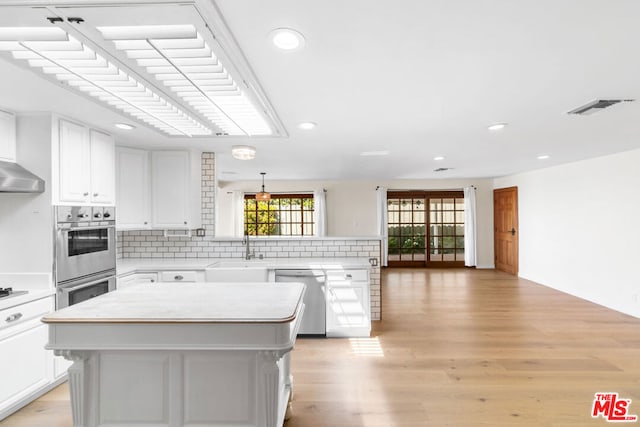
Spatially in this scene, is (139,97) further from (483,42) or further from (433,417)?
(433,417)

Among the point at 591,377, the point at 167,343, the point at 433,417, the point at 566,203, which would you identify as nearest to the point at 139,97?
the point at 167,343

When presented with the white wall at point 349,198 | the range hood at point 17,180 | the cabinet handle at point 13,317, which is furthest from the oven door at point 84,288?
the white wall at point 349,198

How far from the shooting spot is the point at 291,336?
1616 mm

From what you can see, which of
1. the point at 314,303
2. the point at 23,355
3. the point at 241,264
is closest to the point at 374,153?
the point at 314,303

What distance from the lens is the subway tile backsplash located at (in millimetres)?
4012

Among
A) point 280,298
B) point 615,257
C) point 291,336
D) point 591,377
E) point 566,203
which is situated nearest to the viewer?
point 291,336

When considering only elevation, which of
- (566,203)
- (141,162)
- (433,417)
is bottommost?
(433,417)

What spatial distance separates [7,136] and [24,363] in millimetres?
1693

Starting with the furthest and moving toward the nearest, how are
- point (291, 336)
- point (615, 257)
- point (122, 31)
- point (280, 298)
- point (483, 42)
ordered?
1. point (615, 257)
2. point (280, 298)
3. point (291, 336)
4. point (483, 42)
5. point (122, 31)

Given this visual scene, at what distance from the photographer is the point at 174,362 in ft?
5.30

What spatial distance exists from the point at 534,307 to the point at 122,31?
557 centimetres

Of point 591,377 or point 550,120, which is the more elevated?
point 550,120

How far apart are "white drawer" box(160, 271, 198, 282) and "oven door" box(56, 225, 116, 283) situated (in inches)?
20.3

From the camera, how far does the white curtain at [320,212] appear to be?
813 cm
